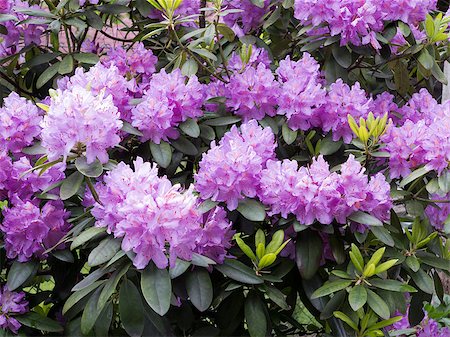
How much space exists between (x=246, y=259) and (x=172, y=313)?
233 millimetres

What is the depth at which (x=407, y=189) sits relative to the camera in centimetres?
204

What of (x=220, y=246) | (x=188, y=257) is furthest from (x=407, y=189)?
(x=188, y=257)

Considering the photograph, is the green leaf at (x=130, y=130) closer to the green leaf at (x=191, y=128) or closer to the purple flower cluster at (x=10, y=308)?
the green leaf at (x=191, y=128)

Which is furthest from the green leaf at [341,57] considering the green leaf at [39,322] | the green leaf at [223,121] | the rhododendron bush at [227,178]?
the green leaf at [39,322]

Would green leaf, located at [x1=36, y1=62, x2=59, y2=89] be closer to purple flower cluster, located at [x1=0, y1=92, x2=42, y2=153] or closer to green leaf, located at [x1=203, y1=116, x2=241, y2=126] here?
purple flower cluster, located at [x1=0, y1=92, x2=42, y2=153]

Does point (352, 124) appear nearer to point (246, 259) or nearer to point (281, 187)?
point (281, 187)

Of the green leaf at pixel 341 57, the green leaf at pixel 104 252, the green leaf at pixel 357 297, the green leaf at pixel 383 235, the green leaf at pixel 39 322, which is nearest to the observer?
the green leaf at pixel 104 252

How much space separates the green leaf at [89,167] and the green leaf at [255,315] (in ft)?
1.61

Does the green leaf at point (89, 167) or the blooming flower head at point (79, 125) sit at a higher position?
the blooming flower head at point (79, 125)

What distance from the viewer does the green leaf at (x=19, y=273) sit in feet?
5.97

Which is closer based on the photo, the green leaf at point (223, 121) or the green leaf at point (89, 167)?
the green leaf at point (89, 167)

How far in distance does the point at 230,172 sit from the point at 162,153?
0.28m

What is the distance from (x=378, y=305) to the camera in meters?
1.67

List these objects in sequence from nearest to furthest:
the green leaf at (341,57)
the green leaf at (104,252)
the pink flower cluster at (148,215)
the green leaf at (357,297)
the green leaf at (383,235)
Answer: the pink flower cluster at (148,215), the green leaf at (104,252), the green leaf at (357,297), the green leaf at (383,235), the green leaf at (341,57)
